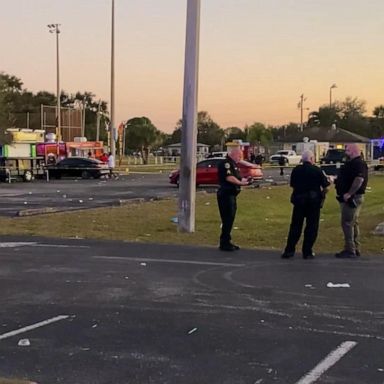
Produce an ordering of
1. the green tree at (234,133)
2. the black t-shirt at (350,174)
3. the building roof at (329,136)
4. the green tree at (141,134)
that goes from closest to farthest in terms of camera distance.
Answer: the black t-shirt at (350,174), the green tree at (141,134), the building roof at (329,136), the green tree at (234,133)

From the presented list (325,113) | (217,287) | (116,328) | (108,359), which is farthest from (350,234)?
(325,113)

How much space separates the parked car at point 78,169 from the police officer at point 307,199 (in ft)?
119

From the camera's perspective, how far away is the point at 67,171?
154 ft

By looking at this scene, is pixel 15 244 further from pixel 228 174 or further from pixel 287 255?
pixel 287 255

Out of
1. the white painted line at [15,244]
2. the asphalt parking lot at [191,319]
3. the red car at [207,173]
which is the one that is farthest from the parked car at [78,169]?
the asphalt parking lot at [191,319]

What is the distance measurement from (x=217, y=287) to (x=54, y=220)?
31.5ft

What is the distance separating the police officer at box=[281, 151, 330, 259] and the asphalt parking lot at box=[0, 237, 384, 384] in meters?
0.29

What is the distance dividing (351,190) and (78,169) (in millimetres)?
37157

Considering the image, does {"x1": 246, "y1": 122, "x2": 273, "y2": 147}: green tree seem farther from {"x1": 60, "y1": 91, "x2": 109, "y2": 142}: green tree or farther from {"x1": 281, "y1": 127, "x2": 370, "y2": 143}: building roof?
{"x1": 60, "y1": 91, "x2": 109, "y2": 142}: green tree

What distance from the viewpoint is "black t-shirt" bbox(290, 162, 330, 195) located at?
1098cm

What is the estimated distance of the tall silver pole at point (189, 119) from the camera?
Answer: 48.5 ft

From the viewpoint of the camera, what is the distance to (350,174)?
435 inches

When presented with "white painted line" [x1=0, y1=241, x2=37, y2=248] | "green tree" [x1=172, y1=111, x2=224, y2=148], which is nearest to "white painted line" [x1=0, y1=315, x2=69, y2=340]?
"white painted line" [x1=0, y1=241, x2=37, y2=248]

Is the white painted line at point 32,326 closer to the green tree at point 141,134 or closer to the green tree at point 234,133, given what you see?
the green tree at point 141,134
